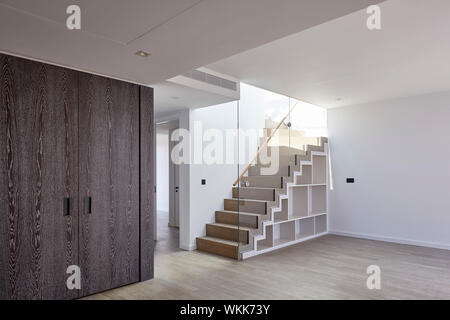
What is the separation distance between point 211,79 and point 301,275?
9.27 feet

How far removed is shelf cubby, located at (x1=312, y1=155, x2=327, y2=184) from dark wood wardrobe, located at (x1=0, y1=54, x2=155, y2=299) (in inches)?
158

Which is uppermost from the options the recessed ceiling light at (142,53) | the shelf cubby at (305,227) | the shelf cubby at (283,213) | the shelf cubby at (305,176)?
the recessed ceiling light at (142,53)

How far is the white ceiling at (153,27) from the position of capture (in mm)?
1886

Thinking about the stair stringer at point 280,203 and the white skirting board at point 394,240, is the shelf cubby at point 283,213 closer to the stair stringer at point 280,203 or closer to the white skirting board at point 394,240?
the stair stringer at point 280,203

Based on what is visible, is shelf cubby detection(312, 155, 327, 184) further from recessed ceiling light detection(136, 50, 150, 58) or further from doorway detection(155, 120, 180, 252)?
recessed ceiling light detection(136, 50, 150, 58)

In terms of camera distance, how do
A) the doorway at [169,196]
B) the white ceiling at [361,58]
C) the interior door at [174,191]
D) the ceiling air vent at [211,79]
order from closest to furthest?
1. the white ceiling at [361,58]
2. the ceiling air vent at [211,79]
3. the doorway at [169,196]
4. the interior door at [174,191]

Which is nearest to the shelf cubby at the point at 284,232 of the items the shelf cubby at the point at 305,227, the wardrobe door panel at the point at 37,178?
the shelf cubby at the point at 305,227

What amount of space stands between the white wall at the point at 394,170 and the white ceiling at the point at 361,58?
47 cm

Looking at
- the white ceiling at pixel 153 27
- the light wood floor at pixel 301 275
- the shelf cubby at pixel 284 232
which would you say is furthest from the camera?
the shelf cubby at pixel 284 232

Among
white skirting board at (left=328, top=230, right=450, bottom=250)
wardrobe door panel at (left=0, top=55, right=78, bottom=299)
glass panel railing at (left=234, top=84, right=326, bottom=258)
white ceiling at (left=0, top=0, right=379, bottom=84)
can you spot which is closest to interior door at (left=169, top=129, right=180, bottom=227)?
glass panel railing at (left=234, top=84, right=326, bottom=258)

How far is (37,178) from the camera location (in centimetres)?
277

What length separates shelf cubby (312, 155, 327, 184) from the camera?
21.3ft

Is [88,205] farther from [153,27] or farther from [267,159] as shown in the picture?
[267,159]
